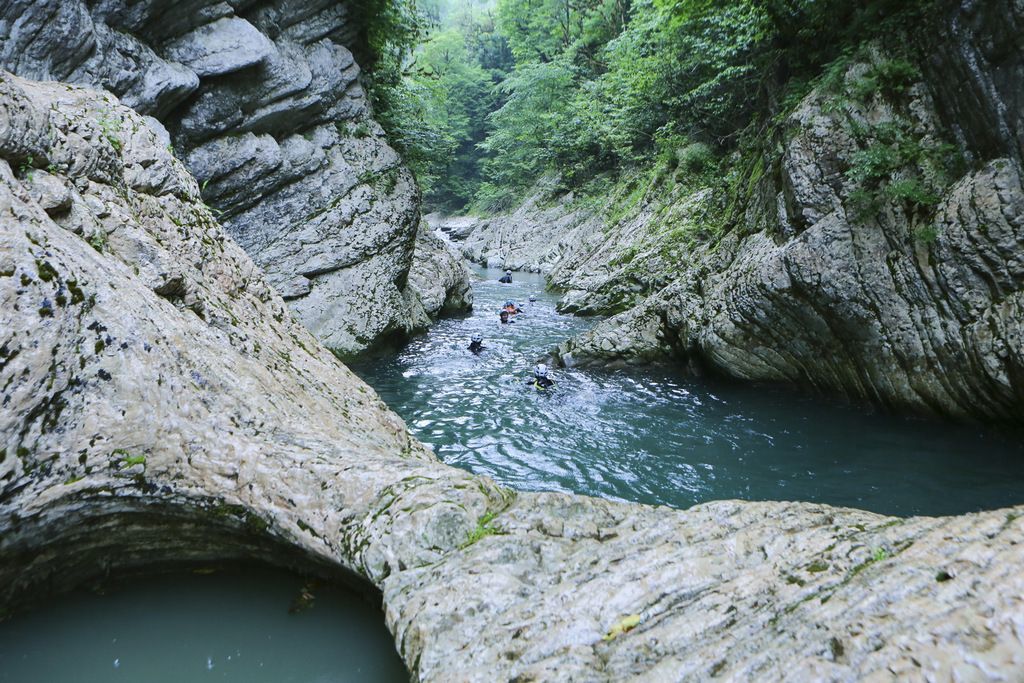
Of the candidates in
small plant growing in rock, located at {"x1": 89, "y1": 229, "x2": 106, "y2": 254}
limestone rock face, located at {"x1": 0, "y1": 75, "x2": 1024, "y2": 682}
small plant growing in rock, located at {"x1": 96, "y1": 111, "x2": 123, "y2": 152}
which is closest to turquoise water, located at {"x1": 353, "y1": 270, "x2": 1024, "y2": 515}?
limestone rock face, located at {"x1": 0, "y1": 75, "x2": 1024, "y2": 682}

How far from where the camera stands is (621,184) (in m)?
31.7

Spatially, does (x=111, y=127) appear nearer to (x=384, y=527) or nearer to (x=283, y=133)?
(x=384, y=527)

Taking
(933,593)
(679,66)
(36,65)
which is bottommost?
(933,593)

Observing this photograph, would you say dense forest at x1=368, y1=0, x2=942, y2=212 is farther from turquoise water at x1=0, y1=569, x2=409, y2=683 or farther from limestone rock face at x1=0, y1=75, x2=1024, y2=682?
turquoise water at x1=0, y1=569, x2=409, y2=683

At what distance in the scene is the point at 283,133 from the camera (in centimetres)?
1496

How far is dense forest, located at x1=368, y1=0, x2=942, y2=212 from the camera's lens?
1147cm

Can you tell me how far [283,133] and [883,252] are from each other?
14640 mm

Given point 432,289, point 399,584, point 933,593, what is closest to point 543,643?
point 399,584

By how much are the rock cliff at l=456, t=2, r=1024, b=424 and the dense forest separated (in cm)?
37

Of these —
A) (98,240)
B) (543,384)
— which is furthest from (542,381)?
(98,240)

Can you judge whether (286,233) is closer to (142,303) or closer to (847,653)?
(142,303)

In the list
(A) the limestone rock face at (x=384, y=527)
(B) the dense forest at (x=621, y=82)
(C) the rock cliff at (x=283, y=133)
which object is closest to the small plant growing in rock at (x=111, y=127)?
(A) the limestone rock face at (x=384, y=527)

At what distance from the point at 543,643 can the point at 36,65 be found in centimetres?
1260

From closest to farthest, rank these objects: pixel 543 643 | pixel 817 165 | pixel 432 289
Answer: pixel 543 643
pixel 817 165
pixel 432 289
